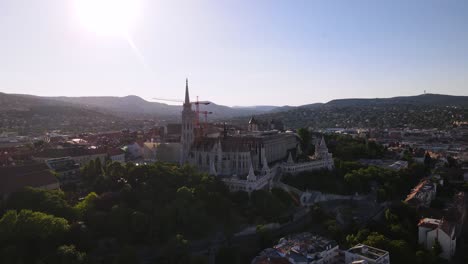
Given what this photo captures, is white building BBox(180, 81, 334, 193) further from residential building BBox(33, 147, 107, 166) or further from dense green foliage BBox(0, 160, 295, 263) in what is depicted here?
residential building BBox(33, 147, 107, 166)

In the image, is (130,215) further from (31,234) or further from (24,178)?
(24,178)

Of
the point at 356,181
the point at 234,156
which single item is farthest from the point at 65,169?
the point at 356,181

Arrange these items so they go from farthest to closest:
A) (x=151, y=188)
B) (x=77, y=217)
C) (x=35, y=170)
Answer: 1. (x=35, y=170)
2. (x=151, y=188)
3. (x=77, y=217)

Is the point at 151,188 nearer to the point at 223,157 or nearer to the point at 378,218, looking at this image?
the point at 223,157

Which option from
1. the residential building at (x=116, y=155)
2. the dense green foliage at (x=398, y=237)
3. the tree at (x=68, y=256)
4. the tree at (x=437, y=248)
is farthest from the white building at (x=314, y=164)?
the tree at (x=68, y=256)

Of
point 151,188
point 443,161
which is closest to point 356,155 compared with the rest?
point 443,161

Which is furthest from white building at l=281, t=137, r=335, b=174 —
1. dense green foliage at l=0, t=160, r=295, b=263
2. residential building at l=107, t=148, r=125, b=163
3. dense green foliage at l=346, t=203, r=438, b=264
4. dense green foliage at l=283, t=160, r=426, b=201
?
residential building at l=107, t=148, r=125, b=163

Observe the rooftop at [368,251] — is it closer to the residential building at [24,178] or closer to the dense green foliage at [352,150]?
the residential building at [24,178]
